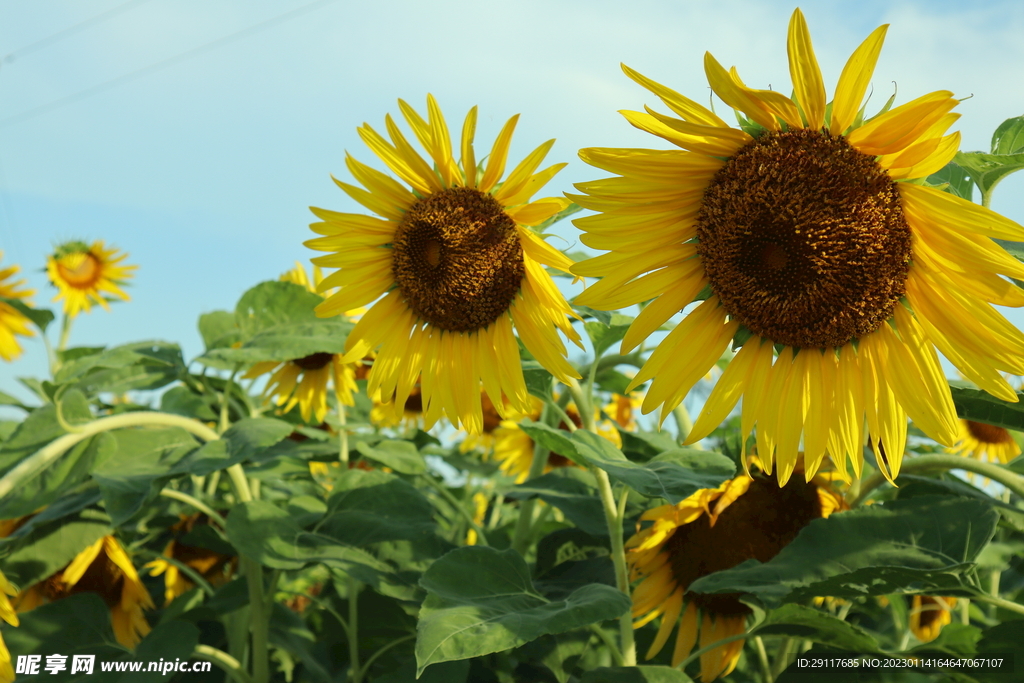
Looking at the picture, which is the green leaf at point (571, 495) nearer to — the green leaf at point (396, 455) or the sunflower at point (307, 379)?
the green leaf at point (396, 455)

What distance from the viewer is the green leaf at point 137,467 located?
5.77 feet

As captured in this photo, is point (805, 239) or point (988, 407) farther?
point (988, 407)

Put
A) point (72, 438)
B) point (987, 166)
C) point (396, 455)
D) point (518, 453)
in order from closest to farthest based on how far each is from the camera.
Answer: point (987, 166), point (72, 438), point (396, 455), point (518, 453)

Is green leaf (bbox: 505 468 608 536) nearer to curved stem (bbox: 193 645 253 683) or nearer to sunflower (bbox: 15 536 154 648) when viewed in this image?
curved stem (bbox: 193 645 253 683)

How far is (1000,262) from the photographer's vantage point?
1.25 metres

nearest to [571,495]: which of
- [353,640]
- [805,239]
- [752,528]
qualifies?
[752,528]

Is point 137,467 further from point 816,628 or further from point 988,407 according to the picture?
point 988,407

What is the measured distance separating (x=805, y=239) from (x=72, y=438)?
1.63 meters

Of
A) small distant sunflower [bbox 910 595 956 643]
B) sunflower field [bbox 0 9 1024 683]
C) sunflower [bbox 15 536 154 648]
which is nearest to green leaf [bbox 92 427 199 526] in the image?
sunflower field [bbox 0 9 1024 683]

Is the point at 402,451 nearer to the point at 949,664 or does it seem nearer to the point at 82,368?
the point at 82,368

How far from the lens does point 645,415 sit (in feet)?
5.02

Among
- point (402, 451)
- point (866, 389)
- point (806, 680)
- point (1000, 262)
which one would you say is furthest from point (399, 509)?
point (1000, 262)

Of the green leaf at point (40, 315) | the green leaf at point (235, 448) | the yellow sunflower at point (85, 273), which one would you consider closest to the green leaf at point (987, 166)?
the green leaf at point (235, 448)

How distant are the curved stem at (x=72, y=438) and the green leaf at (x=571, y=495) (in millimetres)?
805
